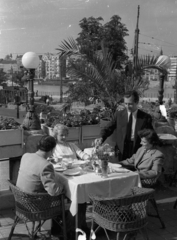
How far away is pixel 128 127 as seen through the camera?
207 inches

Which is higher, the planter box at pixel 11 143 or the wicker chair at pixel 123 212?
the planter box at pixel 11 143

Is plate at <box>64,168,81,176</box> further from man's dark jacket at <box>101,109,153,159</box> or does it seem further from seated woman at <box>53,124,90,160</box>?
man's dark jacket at <box>101,109,153,159</box>

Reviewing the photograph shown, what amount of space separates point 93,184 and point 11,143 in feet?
6.02

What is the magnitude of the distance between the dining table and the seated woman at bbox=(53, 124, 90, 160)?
0.52m

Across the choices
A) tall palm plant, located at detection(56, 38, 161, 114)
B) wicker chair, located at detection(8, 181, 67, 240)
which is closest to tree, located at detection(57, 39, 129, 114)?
tall palm plant, located at detection(56, 38, 161, 114)

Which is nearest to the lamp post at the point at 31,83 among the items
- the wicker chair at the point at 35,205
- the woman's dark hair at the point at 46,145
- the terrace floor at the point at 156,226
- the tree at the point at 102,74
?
the tree at the point at 102,74

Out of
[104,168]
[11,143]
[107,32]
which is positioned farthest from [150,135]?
[107,32]

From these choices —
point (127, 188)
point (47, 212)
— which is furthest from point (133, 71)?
point (47, 212)

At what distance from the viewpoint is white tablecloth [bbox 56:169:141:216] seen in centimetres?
381

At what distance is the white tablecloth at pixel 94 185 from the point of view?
3.81 m

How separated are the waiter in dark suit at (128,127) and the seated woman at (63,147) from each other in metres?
0.53

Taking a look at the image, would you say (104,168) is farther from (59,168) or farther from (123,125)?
(123,125)

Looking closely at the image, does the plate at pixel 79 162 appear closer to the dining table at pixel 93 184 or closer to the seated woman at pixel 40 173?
the dining table at pixel 93 184

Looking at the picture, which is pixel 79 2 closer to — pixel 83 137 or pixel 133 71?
pixel 133 71
